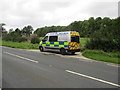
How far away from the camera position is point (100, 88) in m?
4.58

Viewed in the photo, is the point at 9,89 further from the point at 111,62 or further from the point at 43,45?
the point at 43,45

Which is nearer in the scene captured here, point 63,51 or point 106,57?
point 106,57

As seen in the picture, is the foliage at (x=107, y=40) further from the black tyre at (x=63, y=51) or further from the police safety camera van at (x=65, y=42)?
the black tyre at (x=63, y=51)

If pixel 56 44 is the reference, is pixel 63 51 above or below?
below

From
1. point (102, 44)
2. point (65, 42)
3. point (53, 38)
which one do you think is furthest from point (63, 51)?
point (102, 44)

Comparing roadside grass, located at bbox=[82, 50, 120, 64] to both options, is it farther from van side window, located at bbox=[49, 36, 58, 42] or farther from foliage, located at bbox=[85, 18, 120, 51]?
van side window, located at bbox=[49, 36, 58, 42]

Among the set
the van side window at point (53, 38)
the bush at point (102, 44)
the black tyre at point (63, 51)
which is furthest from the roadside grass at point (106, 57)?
the van side window at point (53, 38)

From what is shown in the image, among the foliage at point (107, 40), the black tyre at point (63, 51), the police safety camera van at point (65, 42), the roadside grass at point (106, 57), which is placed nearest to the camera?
the roadside grass at point (106, 57)

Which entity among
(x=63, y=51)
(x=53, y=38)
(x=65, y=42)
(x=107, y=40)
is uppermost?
(x=53, y=38)

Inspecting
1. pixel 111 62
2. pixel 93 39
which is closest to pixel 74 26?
pixel 93 39

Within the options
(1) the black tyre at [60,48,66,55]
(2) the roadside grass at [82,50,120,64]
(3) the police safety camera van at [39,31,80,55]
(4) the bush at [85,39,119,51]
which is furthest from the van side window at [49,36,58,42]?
(4) the bush at [85,39,119,51]

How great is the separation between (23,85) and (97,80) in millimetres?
2847

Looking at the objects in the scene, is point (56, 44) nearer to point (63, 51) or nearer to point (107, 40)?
point (63, 51)

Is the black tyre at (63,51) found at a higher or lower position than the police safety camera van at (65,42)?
lower
